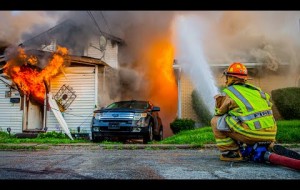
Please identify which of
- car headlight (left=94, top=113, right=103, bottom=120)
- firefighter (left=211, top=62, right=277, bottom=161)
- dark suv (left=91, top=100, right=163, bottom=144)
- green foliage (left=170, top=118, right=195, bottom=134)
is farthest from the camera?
green foliage (left=170, top=118, right=195, bottom=134)

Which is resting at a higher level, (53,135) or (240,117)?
(240,117)

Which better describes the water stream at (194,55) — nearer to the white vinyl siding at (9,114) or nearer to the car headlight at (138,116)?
the car headlight at (138,116)

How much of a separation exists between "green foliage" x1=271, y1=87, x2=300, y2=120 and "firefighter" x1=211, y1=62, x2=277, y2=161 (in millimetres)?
9117

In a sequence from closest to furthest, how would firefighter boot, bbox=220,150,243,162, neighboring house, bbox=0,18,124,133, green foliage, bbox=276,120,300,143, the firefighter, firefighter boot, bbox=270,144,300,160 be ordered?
firefighter boot, bbox=270,144,300,160 → the firefighter → firefighter boot, bbox=220,150,243,162 → green foliage, bbox=276,120,300,143 → neighboring house, bbox=0,18,124,133

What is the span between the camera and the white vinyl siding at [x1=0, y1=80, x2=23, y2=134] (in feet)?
47.8

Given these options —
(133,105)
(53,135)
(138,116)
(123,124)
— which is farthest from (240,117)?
(53,135)

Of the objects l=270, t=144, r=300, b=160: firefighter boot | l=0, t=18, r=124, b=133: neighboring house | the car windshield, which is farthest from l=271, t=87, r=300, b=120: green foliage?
l=270, t=144, r=300, b=160: firefighter boot

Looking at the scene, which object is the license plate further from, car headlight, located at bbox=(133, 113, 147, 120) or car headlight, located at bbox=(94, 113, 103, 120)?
car headlight, located at bbox=(133, 113, 147, 120)

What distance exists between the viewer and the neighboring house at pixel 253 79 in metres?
14.6

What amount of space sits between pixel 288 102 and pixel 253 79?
222 cm

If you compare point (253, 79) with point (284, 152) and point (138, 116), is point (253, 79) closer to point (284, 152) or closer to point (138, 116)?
point (138, 116)

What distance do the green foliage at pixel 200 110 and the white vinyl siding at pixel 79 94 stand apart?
4.52 m

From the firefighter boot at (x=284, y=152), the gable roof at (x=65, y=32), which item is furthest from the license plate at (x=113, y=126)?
the gable roof at (x=65, y=32)

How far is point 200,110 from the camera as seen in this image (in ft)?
47.0
